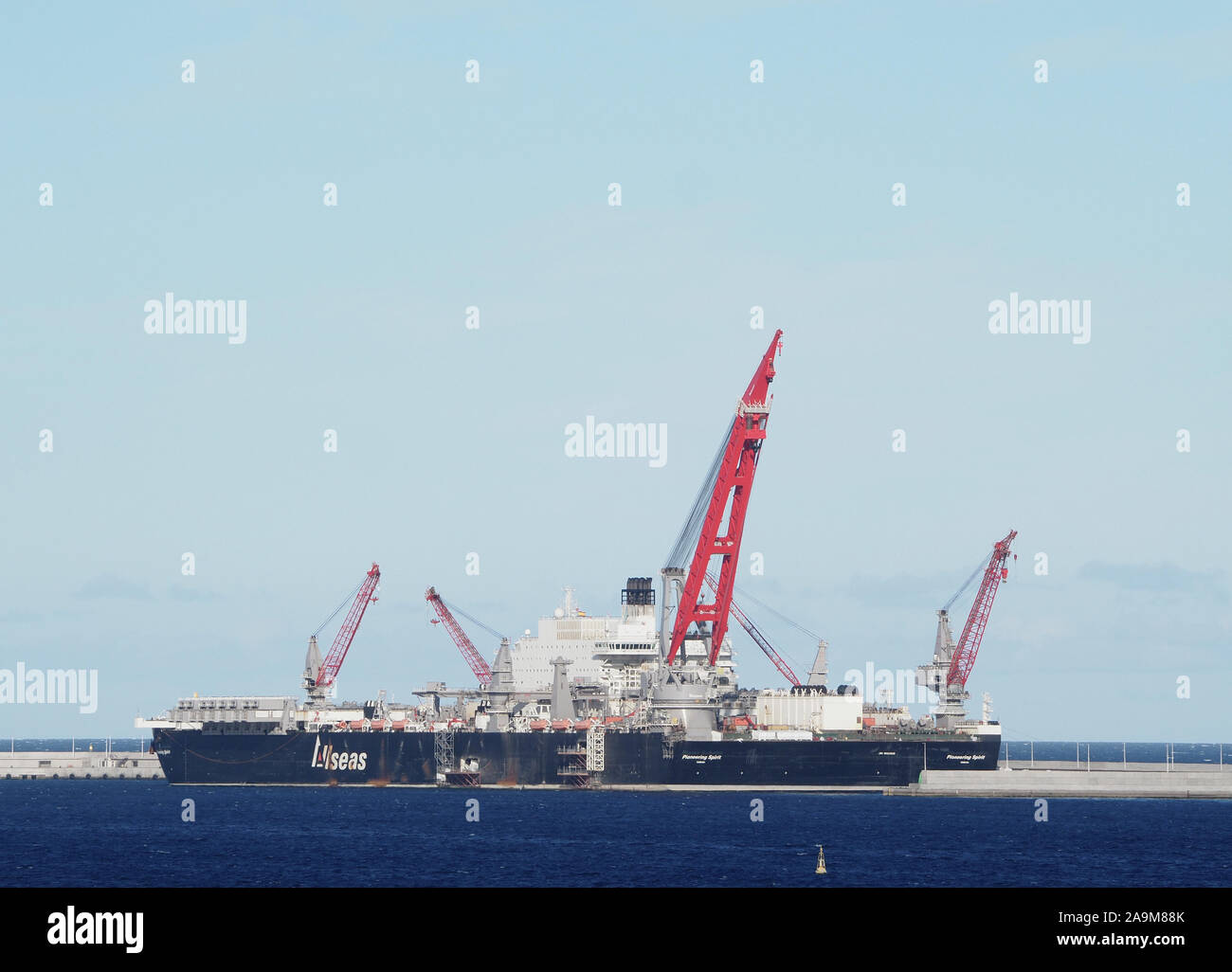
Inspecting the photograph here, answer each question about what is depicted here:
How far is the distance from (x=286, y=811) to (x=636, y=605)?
44.4 meters

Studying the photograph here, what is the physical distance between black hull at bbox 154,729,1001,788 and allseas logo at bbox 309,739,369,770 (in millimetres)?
83

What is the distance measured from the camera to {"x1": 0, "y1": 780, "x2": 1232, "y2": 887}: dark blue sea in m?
80.8

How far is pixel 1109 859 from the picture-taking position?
3588 inches

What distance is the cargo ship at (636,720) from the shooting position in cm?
13975

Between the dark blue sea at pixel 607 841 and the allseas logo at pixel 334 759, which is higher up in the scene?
the allseas logo at pixel 334 759

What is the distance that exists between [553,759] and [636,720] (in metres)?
7.98
